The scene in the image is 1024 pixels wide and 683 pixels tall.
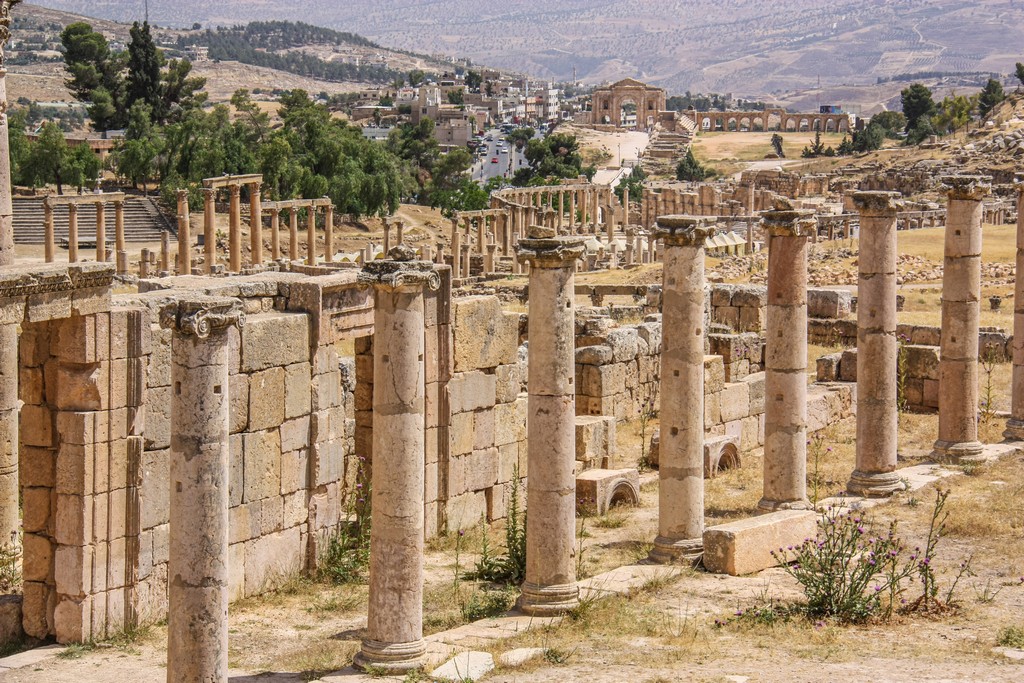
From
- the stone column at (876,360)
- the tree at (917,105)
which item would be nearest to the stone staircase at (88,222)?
the stone column at (876,360)

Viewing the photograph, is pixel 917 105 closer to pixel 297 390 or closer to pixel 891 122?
pixel 891 122

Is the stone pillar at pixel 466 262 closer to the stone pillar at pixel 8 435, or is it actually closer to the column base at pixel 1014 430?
the column base at pixel 1014 430

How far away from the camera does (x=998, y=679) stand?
13.1m

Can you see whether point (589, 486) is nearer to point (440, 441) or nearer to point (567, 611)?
point (440, 441)

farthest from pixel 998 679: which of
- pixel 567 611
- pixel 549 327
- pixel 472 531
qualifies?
pixel 472 531

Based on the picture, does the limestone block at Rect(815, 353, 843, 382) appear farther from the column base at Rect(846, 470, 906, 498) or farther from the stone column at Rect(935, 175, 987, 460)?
the column base at Rect(846, 470, 906, 498)

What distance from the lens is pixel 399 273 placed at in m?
13.7

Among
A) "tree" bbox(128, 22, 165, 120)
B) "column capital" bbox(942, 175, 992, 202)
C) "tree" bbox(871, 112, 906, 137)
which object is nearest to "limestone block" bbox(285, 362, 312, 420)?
"column capital" bbox(942, 175, 992, 202)

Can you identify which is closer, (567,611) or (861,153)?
(567,611)

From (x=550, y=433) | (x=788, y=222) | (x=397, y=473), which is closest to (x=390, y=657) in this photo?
(x=397, y=473)

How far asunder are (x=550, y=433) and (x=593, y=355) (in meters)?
10.0

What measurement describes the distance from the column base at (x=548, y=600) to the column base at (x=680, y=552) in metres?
2.27

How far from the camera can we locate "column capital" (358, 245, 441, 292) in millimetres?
13742

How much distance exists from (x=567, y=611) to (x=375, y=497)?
263cm
